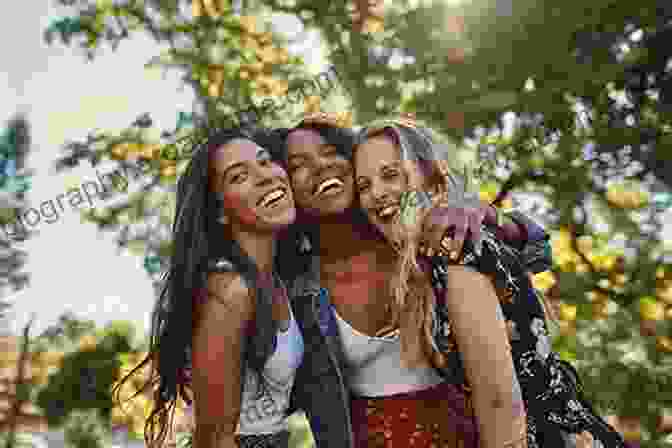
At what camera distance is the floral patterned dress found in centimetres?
190

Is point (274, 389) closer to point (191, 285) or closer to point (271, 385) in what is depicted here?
point (271, 385)

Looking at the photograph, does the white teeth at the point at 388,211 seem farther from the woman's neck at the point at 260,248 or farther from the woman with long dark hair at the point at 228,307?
the woman's neck at the point at 260,248

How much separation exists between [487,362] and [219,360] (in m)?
0.96

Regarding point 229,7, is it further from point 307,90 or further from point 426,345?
point 426,345

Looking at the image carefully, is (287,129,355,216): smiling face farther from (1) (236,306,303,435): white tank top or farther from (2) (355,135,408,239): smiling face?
(1) (236,306,303,435): white tank top

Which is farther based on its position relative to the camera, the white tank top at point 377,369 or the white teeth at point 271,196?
the white teeth at point 271,196

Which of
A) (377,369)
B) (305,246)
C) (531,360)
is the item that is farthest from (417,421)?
(305,246)

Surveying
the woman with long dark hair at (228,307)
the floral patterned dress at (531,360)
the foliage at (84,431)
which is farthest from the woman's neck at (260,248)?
the foliage at (84,431)

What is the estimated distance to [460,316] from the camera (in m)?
1.73

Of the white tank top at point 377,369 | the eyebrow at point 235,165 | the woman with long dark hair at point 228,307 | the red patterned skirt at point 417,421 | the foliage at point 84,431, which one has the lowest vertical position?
the foliage at point 84,431

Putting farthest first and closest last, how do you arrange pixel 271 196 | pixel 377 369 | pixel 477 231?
1. pixel 271 196
2. pixel 377 369
3. pixel 477 231

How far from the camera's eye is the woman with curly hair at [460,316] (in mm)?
1723

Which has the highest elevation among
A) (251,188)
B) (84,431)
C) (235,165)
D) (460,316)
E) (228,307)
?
(235,165)

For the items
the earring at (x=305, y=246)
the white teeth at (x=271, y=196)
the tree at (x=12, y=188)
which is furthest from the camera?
the tree at (x=12, y=188)
